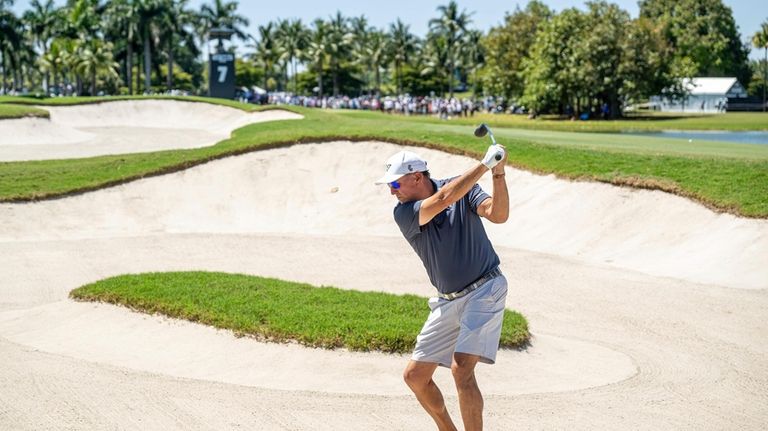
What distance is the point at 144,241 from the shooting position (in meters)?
20.4

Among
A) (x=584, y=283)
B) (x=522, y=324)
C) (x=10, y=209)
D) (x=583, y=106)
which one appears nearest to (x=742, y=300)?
(x=584, y=283)

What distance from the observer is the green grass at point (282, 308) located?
10.5 meters

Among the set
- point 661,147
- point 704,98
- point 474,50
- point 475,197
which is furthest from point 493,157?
point 474,50

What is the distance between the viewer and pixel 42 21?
115000 mm

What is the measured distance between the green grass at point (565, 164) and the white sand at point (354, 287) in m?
0.44

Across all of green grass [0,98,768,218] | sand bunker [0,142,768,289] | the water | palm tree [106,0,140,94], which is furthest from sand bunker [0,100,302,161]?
palm tree [106,0,140,94]

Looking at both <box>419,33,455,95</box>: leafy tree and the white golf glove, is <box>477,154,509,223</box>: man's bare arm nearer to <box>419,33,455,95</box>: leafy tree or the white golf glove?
the white golf glove

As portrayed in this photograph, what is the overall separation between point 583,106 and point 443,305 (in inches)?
3074

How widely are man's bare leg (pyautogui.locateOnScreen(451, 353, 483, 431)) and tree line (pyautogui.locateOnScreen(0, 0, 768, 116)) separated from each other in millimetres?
67068

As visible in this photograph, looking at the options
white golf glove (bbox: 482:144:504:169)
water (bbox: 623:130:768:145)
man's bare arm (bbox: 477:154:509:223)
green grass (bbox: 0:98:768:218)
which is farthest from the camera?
water (bbox: 623:130:768:145)

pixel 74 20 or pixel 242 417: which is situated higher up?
pixel 74 20

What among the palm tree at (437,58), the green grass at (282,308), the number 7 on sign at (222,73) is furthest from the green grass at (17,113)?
the palm tree at (437,58)

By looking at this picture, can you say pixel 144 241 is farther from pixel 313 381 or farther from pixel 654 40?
pixel 654 40

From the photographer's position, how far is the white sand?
8.53m
